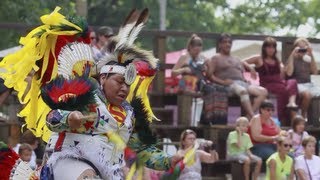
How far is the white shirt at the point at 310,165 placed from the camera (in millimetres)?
12477

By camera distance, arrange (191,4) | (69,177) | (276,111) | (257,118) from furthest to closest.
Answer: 1. (191,4)
2. (276,111)
3. (257,118)
4. (69,177)

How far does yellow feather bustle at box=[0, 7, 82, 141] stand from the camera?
349 inches

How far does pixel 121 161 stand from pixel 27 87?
1202mm

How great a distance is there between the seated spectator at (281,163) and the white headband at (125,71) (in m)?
4.19

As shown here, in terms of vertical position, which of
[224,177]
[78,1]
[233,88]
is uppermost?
[78,1]

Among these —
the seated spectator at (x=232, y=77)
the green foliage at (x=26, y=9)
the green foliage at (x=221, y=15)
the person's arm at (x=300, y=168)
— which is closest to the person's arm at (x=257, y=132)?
the seated spectator at (x=232, y=77)

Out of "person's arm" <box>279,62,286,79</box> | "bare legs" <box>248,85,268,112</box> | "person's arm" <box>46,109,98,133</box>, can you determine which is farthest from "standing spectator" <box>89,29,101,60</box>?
"person's arm" <box>279,62,286,79</box>

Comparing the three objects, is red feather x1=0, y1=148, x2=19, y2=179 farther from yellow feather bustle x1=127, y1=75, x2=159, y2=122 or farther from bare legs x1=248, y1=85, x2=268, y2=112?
bare legs x1=248, y1=85, x2=268, y2=112

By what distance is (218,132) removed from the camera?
13695 millimetres

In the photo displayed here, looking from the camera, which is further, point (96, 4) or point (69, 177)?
point (96, 4)

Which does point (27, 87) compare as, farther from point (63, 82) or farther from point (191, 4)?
point (191, 4)

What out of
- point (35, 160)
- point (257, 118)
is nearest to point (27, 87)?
point (35, 160)

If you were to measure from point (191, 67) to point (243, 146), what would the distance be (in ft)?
4.23

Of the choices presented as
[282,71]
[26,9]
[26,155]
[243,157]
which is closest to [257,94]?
[282,71]
